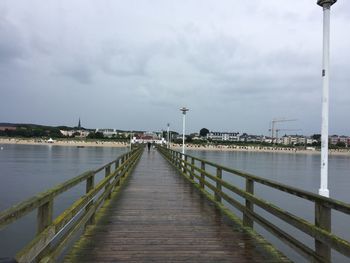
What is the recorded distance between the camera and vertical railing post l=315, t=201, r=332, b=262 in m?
4.44

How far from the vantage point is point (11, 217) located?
3.32 meters

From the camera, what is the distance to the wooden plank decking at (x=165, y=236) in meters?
5.63

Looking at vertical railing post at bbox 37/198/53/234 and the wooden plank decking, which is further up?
vertical railing post at bbox 37/198/53/234

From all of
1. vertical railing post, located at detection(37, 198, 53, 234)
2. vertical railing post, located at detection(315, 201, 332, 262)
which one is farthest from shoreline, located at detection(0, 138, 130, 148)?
vertical railing post, located at detection(315, 201, 332, 262)

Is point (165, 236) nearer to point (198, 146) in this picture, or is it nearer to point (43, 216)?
point (43, 216)

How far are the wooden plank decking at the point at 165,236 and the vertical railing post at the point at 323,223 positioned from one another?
44.3 inches

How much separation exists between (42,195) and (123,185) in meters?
10.3

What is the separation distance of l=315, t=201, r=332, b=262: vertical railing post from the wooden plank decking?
1.13m

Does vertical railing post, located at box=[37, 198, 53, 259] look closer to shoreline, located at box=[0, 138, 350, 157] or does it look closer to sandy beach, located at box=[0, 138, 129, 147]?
shoreline, located at box=[0, 138, 350, 157]

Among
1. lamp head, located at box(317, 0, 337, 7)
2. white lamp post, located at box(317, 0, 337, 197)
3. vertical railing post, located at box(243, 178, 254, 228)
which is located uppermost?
lamp head, located at box(317, 0, 337, 7)

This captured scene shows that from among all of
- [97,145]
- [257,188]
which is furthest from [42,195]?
[97,145]

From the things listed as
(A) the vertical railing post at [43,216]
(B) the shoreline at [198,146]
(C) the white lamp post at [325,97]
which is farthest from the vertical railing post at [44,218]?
(B) the shoreline at [198,146]

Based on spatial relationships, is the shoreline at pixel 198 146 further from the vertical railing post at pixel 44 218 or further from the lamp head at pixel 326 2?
the vertical railing post at pixel 44 218

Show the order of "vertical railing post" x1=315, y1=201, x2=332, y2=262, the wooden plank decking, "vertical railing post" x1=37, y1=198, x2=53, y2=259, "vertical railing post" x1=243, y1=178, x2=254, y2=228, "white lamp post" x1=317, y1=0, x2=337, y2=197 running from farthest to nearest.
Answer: "vertical railing post" x1=243, y1=178, x2=254, y2=228
"white lamp post" x1=317, y1=0, x2=337, y2=197
the wooden plank decking
"vertical railing post" x1=315, y1=201, x2=332, y2=262
"vertical railing post" x1=37, y1=198, x2=53, y2=259
